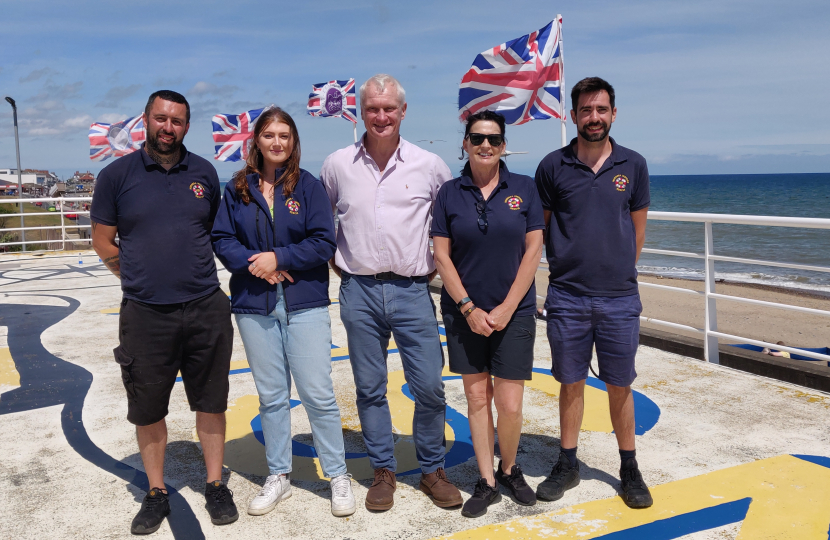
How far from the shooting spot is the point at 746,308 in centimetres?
1478

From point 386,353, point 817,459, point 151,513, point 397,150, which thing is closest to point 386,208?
point 397,150

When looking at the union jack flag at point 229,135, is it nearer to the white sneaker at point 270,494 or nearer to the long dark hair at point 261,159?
the long dark hair at point 261,159

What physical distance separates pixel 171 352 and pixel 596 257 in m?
1.99

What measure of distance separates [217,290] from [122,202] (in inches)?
22.2

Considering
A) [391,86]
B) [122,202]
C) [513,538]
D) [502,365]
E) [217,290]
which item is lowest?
[513,538]

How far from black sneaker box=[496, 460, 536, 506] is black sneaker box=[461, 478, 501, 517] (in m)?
0.08

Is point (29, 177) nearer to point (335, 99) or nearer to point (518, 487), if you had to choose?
point (335, 99)

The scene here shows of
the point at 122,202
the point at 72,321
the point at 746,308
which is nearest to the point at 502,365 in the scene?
the point at 122,202

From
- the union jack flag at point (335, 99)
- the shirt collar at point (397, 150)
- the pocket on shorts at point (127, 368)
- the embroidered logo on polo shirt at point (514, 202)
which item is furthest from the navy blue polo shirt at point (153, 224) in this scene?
the union jack flag at point (335, 99)

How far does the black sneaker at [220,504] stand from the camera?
9.34 feet

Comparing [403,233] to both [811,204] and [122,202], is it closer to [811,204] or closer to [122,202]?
[122,202]

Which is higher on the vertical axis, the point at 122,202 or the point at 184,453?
the point at 122,202

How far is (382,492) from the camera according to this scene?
297 cm

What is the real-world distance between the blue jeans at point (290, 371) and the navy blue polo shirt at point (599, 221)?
3.92 feet
